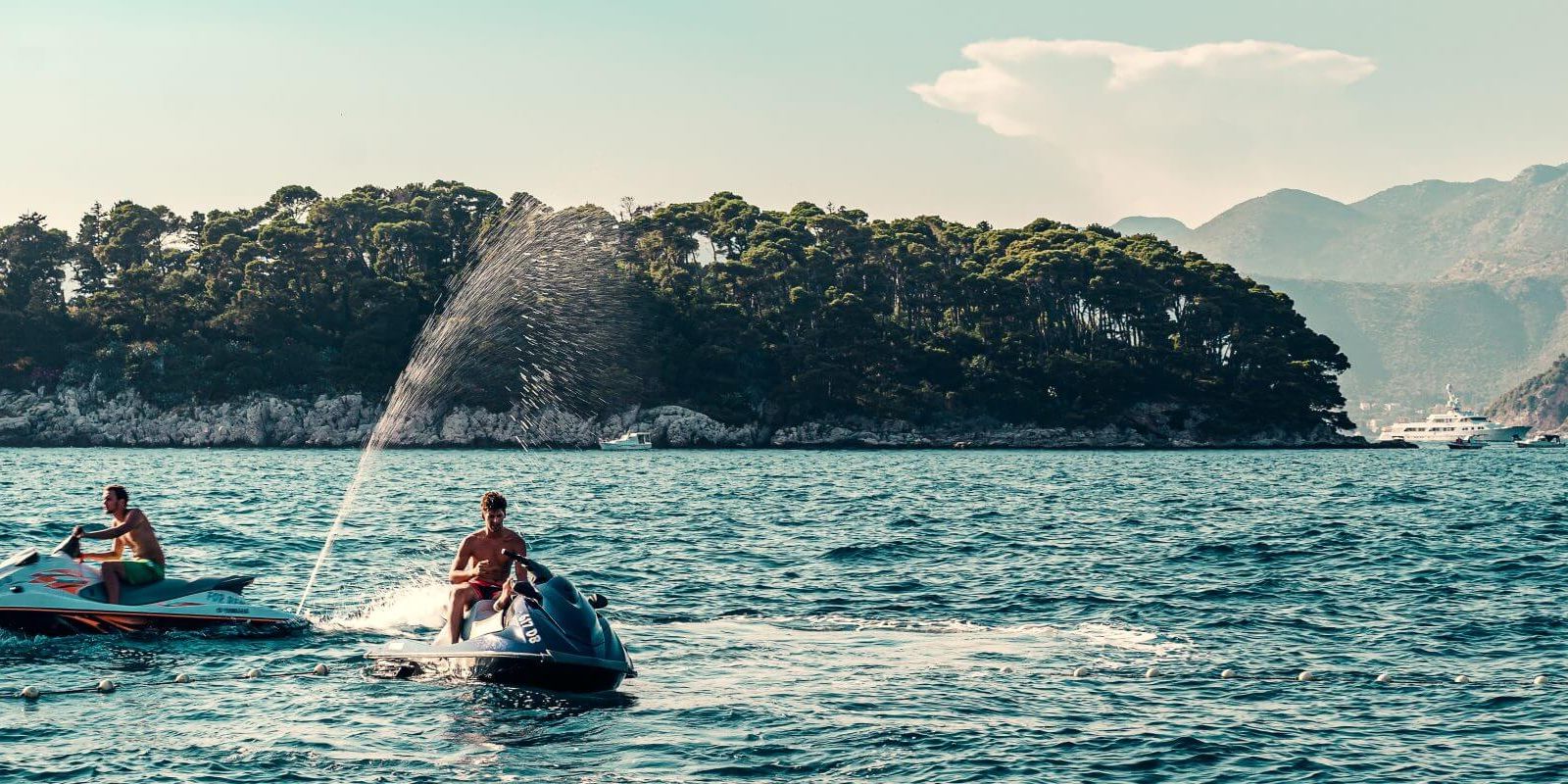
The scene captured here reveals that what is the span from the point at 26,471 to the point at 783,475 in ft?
133

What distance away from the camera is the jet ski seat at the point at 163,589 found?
20.8 metres

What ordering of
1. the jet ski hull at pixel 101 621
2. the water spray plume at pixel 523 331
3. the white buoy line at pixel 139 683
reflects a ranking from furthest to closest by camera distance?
1. the water spray plume at pixel 523 331
2. the jet ski hull at pixel 101 621
3. the white buoy line at pixel 139 683

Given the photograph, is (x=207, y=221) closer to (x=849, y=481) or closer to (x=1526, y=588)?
(x=849, y=481)

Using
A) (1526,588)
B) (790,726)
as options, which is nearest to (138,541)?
(790,726)

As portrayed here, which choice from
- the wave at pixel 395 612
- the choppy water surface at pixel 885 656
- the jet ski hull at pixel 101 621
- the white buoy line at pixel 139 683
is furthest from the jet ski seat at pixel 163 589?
the white buoy line at pixel 139 683

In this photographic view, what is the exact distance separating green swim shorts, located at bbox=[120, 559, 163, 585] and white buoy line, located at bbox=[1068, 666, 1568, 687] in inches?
530

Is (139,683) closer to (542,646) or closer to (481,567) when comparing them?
(481,567)

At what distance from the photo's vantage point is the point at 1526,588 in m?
28.0

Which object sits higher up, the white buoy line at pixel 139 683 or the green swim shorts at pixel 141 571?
the green swim shorts at pixel 141 571

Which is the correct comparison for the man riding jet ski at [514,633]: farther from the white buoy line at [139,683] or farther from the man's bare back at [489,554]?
the white buoy line at [139,683]

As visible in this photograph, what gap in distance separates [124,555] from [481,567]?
6.43 meters

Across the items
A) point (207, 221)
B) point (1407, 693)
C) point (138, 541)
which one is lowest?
point (1407, 693)

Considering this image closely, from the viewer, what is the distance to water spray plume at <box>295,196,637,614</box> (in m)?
136

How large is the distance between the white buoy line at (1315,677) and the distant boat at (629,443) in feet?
384
